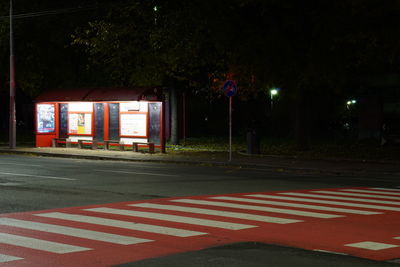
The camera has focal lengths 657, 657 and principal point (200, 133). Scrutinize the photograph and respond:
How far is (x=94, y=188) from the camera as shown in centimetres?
1530

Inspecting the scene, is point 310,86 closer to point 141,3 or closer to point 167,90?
point 141,3

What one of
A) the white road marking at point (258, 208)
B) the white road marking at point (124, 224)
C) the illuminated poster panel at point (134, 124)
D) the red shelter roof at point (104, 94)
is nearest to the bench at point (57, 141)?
the red shelter roof at point (104, 94)

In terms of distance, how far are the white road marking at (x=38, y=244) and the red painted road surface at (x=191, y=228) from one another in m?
0.01

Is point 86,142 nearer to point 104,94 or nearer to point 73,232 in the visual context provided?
point 104,94

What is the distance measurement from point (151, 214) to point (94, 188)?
4.56 m

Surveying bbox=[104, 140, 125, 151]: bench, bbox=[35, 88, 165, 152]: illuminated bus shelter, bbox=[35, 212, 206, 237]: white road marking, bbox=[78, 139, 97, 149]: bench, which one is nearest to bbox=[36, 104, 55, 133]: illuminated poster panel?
bbox=[35, 88, 165, 152]: illuminated bus shelter

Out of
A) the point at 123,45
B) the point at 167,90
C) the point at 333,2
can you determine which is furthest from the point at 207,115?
the point at 333,2

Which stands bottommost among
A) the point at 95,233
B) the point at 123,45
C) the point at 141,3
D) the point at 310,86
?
the point at 95,233

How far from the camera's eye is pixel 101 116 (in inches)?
1271

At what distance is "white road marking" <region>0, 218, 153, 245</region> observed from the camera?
8.78 m

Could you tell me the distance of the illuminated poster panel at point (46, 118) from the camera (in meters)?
34.2

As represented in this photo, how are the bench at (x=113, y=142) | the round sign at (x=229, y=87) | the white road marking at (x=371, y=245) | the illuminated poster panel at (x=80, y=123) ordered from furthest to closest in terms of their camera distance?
the illuminated poster panel at (x=80, y=123)
the bench at (x=113, y=142)
the round sign at (x=229, y=87)
the white road marking at (x=371, y=245)

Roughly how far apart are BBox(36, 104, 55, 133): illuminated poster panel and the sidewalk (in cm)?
284

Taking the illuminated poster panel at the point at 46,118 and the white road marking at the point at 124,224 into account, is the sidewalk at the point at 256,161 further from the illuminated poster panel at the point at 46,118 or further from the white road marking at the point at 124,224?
the white road marking at the point at 124,224
